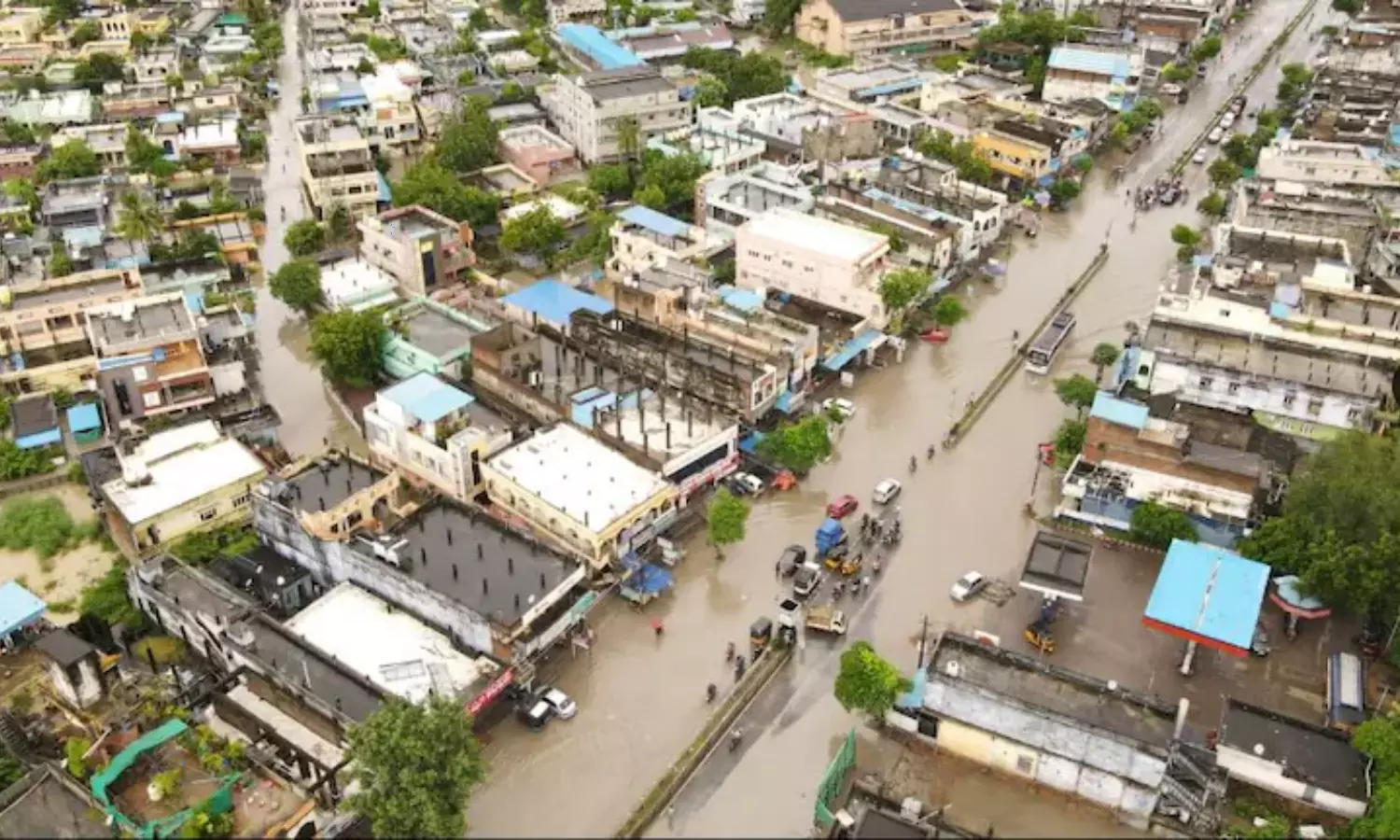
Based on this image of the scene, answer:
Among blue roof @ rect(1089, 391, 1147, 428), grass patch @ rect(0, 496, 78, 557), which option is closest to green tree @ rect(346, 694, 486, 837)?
grass patch @ rect(0, 496, 78, 557)

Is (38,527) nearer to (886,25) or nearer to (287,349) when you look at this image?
(287,349)

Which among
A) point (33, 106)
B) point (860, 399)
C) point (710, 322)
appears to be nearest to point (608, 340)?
point (710, 322)

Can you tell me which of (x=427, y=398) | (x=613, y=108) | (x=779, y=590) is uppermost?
(x=613, y=108)

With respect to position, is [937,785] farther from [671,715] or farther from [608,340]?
[608,340]

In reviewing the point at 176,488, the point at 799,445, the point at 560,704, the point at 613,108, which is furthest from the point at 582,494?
the point at 613,108

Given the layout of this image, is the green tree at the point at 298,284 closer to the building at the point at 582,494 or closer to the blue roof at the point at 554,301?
the blue roof at the point at 554,301

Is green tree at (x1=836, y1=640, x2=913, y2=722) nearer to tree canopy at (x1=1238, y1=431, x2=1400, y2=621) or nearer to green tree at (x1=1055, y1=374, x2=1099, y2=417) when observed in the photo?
tree canopy at (x1=1238, y1=431, x2=1400, y2=621)

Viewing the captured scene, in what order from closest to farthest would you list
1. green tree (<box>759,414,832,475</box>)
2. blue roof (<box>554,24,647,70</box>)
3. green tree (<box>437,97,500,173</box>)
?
1. green tree (<box>759,414,832,475</box>)
2. green tree (<box>437,97,500,173</box>)
3. blue roof (<box>554,24,647,70</box>)
